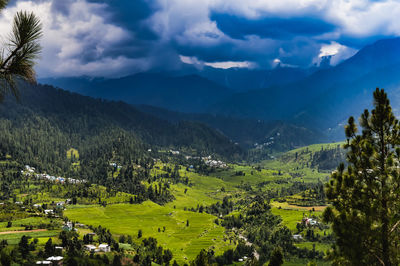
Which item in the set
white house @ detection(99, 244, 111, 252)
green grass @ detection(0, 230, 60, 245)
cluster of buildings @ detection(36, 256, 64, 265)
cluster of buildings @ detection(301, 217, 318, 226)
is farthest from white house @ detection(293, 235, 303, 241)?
green grass @ detection(0, 230, 60, 245)

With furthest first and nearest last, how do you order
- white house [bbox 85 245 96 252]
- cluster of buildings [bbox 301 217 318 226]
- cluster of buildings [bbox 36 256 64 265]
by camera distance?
1. cluster of buildings [bbox 301 217 318 226]
2. white house [bbox 85 245 96 252]
3. cluster of buildings [bbox 36 256 64 265]

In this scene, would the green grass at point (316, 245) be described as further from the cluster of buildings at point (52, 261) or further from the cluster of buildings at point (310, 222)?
the cluster of buildings at point (52, 261)

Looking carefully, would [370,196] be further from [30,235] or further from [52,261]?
[30,235]

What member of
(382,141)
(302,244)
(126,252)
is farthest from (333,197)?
(302,244)

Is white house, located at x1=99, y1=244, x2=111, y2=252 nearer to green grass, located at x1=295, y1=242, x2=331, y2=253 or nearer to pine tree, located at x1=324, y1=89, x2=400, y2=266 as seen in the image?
green grass, located at x1=295, y1=242, x2=331, y2=253

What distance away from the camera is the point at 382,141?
924 inches

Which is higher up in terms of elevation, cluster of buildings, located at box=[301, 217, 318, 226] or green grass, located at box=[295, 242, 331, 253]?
cluster of buildings, located at box=[301, 217, 318, 226]

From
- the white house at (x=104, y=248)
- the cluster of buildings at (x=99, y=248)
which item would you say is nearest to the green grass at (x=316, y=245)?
the white house at (x=104, y=248)

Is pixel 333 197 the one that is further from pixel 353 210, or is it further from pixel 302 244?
pixel 302 244

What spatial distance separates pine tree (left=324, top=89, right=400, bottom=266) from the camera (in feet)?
73.0

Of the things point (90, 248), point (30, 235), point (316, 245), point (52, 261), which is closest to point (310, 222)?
point (316, 245)

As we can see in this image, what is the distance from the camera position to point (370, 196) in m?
22.9

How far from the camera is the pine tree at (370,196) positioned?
73.0 ft

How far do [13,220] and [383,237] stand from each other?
598ft
